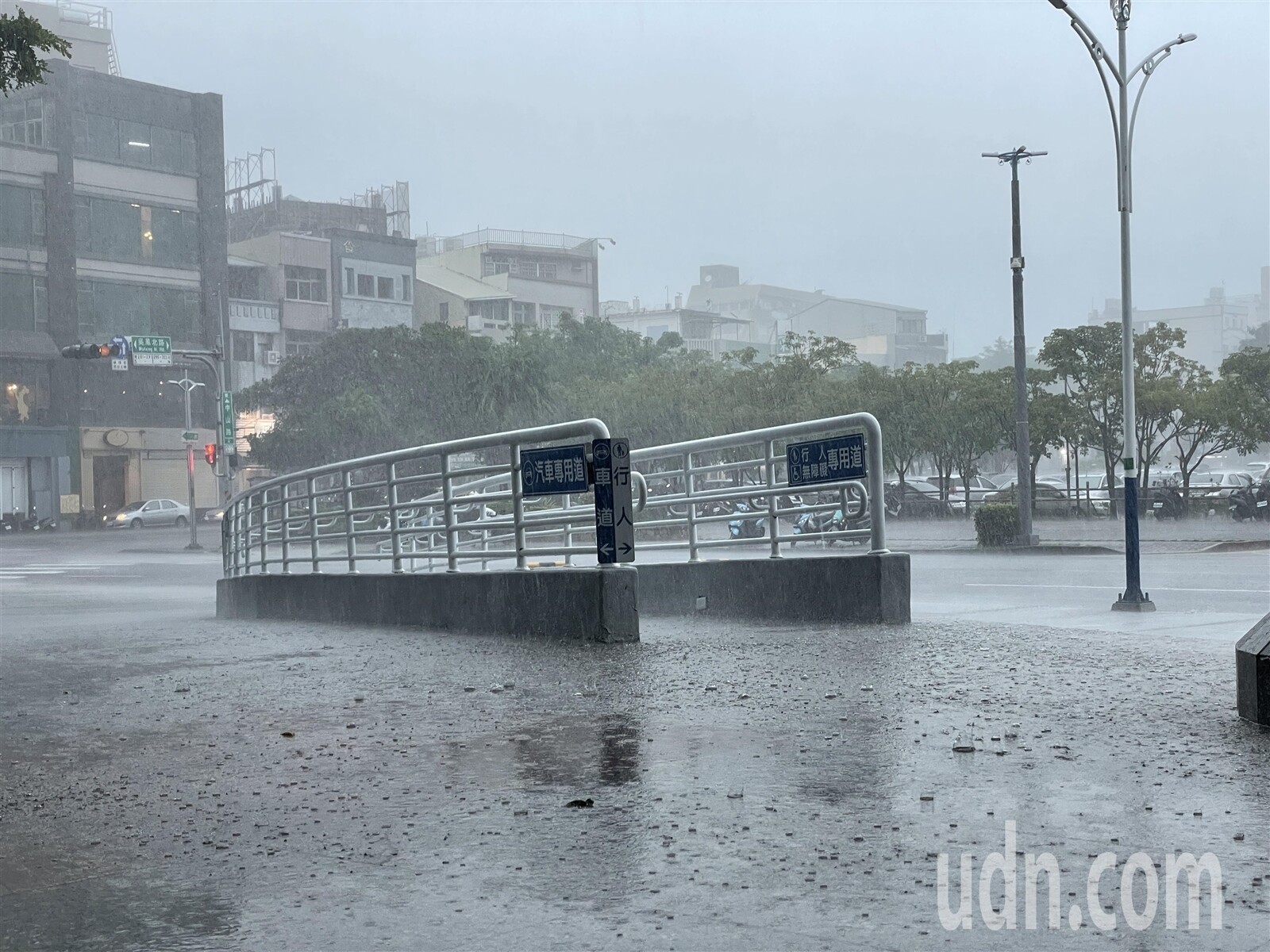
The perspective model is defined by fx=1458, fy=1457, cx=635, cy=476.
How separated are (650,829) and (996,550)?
26.9 metres

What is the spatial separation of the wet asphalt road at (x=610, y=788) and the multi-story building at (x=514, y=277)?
289ft

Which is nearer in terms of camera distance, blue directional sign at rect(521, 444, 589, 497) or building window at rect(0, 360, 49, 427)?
blue directional sign at rect(521, 444, 589, 497)

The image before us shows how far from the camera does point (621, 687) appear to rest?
8.07m

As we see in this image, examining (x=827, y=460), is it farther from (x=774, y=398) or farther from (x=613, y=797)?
(x=774, y=398)

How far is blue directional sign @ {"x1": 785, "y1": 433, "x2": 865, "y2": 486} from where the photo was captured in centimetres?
1150

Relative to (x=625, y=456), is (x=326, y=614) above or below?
below

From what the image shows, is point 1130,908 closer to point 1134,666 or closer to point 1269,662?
point 1269,662

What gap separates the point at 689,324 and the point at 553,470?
378ft

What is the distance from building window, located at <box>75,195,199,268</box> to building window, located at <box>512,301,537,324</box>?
31.5 m

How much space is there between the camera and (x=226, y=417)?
1737 inches

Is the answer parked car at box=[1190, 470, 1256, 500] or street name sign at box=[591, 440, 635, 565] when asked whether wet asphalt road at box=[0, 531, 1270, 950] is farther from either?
parked car at box=[1190, 470, 1256, 500]

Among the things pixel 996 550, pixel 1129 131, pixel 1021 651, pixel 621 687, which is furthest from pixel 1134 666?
pixel 996 550

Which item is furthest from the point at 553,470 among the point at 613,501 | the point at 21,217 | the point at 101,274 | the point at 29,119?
the point at 29,119

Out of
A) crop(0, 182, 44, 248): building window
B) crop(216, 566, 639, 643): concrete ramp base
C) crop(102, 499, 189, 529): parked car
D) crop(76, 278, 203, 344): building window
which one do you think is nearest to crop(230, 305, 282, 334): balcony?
crop(76, 278, 203, 344): building window
